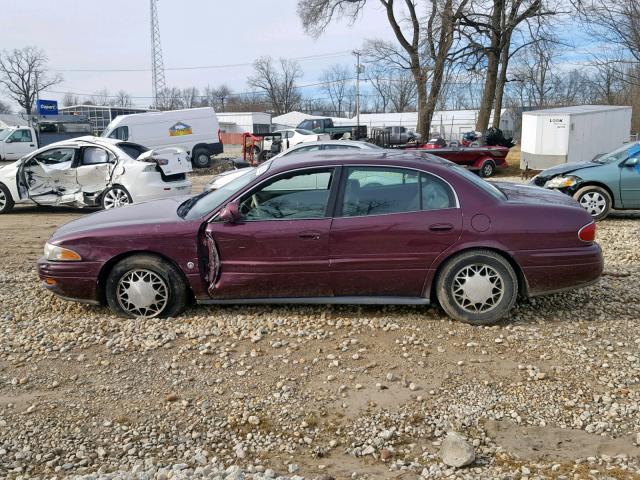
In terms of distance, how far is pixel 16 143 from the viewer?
1022 inches

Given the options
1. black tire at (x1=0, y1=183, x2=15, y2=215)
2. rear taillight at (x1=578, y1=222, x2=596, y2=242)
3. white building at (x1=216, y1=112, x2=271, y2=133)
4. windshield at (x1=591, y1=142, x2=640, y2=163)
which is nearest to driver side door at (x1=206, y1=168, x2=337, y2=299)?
rear taillight at (x1=578, y1=222, x2=596, y2=242)

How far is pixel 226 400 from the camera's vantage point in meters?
3.69

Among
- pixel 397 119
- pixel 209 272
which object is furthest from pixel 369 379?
pixel 397 119

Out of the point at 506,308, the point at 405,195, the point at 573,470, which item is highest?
the point at 405,195

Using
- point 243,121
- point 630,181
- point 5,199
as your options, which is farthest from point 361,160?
point 243,121

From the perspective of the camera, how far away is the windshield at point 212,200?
197 inches

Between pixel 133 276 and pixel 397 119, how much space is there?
64113mm

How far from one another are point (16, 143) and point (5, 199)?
1661cm

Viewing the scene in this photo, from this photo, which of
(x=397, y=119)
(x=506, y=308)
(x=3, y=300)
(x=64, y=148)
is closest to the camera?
(x=506, y=308)

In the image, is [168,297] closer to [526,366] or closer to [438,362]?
[438,362]

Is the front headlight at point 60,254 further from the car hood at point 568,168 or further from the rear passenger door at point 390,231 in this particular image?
the car hood at point 568,168

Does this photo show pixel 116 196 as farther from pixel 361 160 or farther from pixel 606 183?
pixel 606 183

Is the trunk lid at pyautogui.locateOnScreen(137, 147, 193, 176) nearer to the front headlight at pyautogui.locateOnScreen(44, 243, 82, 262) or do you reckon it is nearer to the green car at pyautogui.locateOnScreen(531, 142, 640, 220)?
the front headlight at pyautogui.locateOnScreen(44, 243, 82, 262)

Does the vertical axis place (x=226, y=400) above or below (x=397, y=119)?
below
